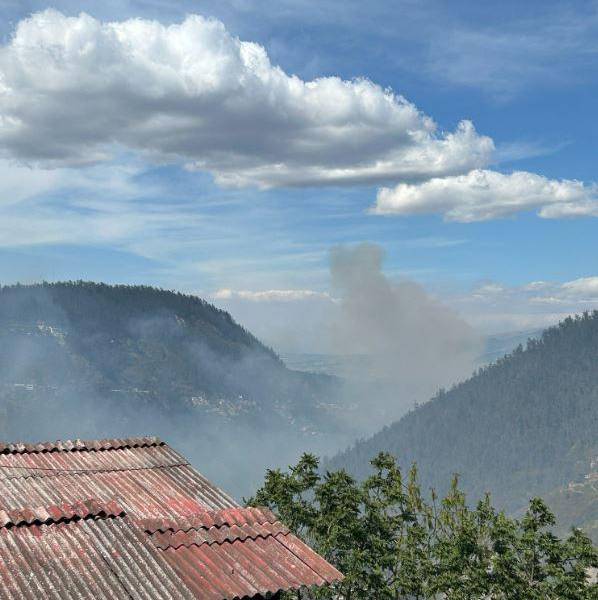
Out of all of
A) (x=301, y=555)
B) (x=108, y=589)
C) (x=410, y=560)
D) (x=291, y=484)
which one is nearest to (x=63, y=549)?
(x=108, y=589)

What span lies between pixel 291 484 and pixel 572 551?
16816mm

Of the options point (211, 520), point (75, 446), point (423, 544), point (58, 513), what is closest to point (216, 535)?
point (211, 520)

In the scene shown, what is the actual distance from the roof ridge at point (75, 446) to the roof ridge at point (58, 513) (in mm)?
4090

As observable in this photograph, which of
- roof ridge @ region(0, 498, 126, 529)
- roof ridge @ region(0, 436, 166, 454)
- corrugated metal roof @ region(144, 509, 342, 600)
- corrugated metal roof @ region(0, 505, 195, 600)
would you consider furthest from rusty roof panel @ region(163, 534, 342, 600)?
roof ridge @ region(0, 436, 166, 454)

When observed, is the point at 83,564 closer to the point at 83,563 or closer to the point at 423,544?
the point at 83,563

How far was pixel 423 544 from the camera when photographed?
132ft

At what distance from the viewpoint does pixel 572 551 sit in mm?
33281

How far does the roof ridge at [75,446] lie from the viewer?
1612cm

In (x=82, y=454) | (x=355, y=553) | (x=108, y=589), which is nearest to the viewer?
(x=108, y=589)

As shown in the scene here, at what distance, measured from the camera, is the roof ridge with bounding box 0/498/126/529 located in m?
11.5

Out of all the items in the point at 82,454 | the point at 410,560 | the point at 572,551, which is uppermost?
the point at 82,454

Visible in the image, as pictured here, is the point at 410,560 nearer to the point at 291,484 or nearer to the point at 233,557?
the point at 291,484

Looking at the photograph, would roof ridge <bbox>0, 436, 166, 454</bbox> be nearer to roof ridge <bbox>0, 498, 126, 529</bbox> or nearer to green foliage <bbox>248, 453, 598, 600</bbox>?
roof ridge <bbox>0, 498, 126, 529</bbox>

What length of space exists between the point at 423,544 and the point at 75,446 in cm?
2868
